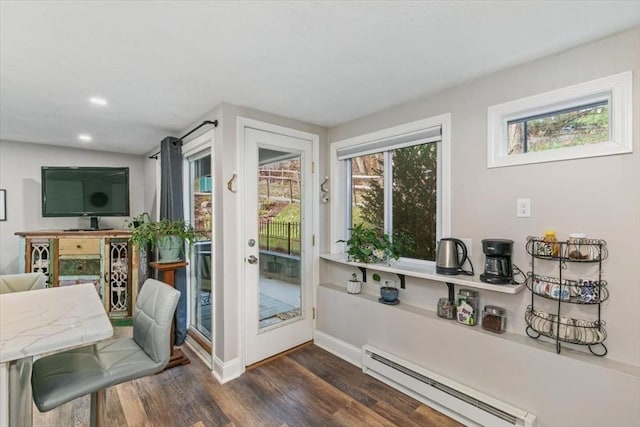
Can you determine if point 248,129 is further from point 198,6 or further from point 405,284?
point 405,284

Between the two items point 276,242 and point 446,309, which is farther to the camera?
point 276,242

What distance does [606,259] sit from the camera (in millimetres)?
1537

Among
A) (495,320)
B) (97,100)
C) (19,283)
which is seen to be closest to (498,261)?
(495,320)

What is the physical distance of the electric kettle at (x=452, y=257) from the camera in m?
2.01

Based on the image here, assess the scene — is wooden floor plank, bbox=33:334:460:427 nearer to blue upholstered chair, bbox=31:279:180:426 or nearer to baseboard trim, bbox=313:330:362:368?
baseboard trim, bbox=313:330:362:368

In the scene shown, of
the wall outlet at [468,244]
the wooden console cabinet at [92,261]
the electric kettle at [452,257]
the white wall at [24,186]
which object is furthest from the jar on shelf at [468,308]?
the white wall at [24,186]

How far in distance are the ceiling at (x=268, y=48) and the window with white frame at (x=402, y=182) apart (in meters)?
0.31

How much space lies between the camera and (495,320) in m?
1.86

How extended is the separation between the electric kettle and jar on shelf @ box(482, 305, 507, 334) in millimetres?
253

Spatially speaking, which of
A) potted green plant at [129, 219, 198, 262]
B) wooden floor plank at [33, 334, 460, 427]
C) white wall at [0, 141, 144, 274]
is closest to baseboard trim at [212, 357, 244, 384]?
wooden floor plank at [33, 334, 460, 427]

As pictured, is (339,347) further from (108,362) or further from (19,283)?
(19,283)

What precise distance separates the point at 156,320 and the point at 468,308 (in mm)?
1910

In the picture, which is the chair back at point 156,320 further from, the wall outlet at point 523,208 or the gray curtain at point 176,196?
the wall outlet at point 523,208

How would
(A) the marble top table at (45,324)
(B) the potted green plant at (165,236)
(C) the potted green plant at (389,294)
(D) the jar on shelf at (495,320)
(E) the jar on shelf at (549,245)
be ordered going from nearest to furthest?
1. (A) the marble top table at (45,324)
2. (E) the jar on shelf at (549,245)
3. (D) the jar on shelf at (495,320)
4. (C) the potted green plant at (389,294)
5. (B) the potted green plant at (165,236)
